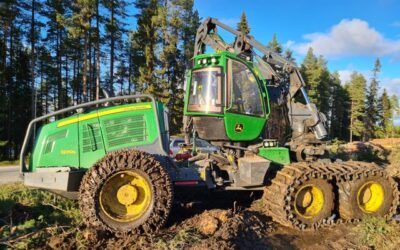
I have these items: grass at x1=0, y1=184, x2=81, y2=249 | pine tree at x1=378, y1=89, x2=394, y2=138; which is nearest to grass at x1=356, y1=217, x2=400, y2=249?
grass at x1=0, y1=184, x2=81, y2=249

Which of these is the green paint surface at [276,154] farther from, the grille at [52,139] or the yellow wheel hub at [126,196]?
the grille at [52,139]

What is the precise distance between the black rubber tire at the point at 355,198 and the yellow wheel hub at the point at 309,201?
484 mm

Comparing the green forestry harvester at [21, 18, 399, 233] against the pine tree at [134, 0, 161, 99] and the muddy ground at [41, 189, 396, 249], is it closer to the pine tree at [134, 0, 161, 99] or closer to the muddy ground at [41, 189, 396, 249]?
the muddy ground at [41, 189, 396, 249]

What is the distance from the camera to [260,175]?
750 centimetres

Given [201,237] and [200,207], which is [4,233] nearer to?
[201,237]

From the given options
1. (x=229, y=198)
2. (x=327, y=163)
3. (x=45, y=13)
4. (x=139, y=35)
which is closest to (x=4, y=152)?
(x=45, y=13)

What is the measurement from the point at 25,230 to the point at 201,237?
2728mm

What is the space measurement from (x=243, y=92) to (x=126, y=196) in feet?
10.6

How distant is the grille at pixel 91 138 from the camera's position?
6.90 m

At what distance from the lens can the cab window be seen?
790 cm

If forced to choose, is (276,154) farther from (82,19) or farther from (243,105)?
(82,19)

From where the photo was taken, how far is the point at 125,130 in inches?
277

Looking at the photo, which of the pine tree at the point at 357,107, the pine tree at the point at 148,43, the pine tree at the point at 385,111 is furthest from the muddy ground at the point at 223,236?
the pine tree at the point at 385,111

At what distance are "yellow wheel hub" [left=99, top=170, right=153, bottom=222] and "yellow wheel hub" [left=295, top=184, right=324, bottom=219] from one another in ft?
9.39
